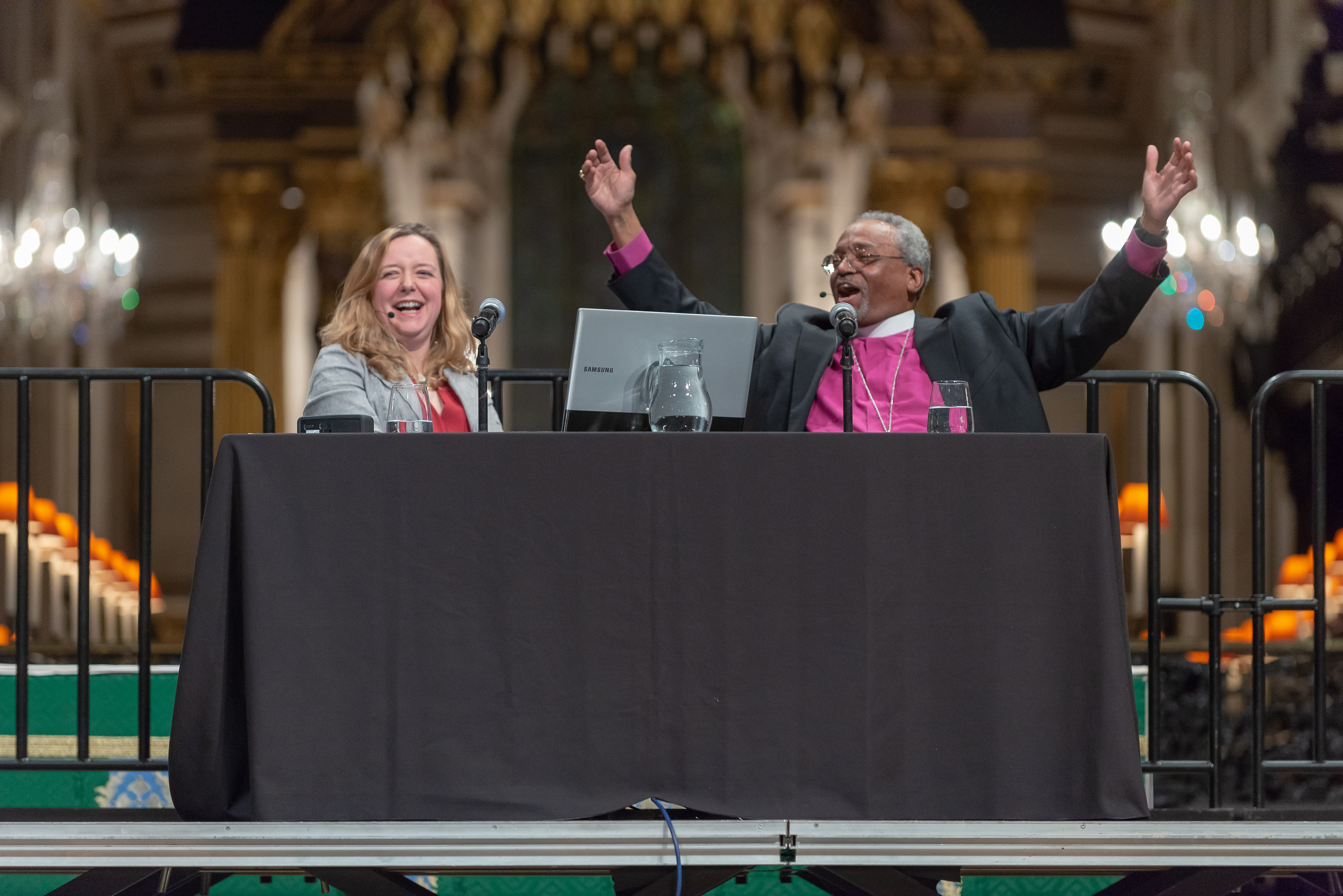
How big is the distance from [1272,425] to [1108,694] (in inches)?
218

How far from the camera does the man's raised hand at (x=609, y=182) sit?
2535 millimetres

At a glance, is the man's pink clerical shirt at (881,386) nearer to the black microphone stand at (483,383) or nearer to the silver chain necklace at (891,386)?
the silver chain necklace at (891,386)

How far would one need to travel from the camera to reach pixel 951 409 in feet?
7.20

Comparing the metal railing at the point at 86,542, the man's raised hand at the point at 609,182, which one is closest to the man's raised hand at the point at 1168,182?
the man's raised hand at the point at 609,182

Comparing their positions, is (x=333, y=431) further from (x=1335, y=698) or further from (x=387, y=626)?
(x=1335, y=698)

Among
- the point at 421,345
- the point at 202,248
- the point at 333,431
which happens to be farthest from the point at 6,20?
the point at 333,431

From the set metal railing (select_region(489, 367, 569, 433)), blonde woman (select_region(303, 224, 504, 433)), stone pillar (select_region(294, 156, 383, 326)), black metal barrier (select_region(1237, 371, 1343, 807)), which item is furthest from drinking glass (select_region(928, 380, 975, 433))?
stone pillar (select_region(294, 156, 383, 326))

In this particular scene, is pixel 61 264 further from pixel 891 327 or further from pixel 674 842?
pixel 674 842

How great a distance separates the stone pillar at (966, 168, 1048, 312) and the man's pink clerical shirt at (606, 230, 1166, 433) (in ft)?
13.9

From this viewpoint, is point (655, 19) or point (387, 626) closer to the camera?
point (387, 626)

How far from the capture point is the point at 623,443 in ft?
6.55

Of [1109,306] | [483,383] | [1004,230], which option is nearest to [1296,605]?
[1109,306]

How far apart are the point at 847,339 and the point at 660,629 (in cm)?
58

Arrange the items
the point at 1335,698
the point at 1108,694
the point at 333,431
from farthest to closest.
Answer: the point at 1335,698, the point at 333,431, the point at 1108,694
